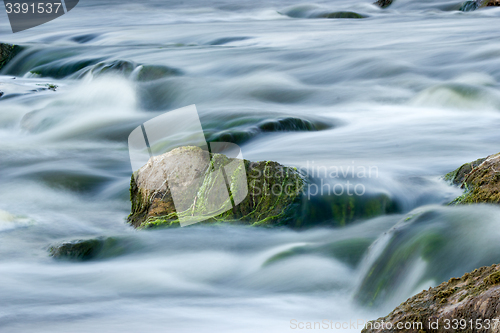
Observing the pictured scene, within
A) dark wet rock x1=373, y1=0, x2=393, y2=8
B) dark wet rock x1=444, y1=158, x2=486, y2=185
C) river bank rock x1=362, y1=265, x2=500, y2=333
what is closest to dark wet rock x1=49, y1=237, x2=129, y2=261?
river bank rock x1=362, y1=265, x2=500, y2=333

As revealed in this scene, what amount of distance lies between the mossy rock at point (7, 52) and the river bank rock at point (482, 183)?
11.2 metres

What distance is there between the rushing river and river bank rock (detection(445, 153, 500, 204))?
112 millimetres

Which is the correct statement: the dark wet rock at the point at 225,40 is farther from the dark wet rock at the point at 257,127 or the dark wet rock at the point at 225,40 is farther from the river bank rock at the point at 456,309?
the river bank rock at the point at 456,309

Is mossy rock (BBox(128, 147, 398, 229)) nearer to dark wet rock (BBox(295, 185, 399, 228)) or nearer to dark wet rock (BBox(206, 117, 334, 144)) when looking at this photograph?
dark wet rock (BBox(295, 185, 399, 228))

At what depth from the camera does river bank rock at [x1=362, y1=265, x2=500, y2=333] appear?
65.6 inches

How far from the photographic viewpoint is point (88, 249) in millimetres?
3658

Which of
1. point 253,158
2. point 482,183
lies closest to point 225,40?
point 253,158

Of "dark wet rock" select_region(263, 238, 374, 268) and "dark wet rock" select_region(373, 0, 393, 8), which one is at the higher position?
"dark wet rock" select_region(373, 0, 393, 8)

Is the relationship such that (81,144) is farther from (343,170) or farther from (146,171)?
(343,170)

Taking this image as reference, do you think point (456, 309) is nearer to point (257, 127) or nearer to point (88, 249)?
point (88, 249)

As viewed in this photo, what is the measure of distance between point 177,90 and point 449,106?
4.31m

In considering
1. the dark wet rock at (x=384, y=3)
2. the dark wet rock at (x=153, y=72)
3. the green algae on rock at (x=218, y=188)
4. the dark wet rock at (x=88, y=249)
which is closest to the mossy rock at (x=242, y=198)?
the green algae on rock at (x=218, y=188)

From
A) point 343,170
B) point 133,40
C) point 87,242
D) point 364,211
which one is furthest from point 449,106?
point 133,40

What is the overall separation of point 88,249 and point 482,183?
268 cm
